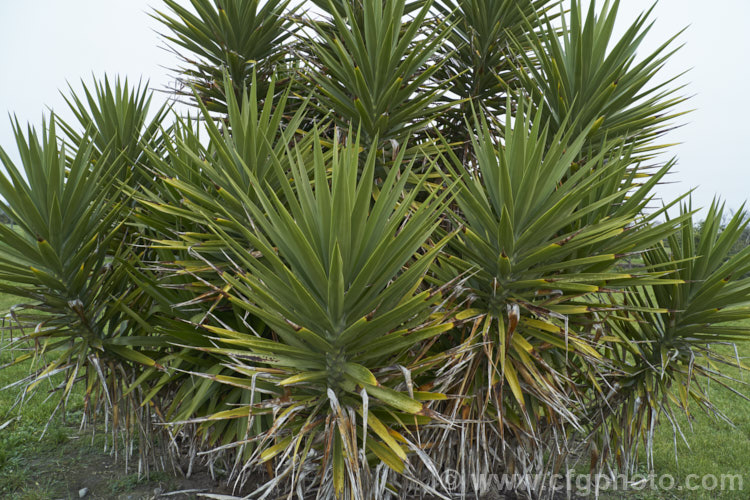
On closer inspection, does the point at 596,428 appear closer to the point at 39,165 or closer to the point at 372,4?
the point at 372,4

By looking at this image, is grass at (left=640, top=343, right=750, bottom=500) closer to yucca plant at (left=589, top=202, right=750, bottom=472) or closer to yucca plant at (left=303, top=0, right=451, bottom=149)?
yucca plant at (left=589, top=202, right=750, bottom=472)

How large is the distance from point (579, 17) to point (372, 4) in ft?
3.96

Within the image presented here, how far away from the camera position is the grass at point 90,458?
131 inches

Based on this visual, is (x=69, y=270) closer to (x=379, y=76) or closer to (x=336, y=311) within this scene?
(x=336, y=311)

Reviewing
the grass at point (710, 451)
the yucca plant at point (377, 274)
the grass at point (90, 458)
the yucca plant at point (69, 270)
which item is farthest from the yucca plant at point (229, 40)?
the grass at point (710, 451)

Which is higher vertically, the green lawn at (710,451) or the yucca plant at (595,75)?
the yucca plant at (595,75)

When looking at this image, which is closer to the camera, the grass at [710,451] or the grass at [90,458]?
the grass at [90,458]

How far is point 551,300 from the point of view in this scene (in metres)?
2.29

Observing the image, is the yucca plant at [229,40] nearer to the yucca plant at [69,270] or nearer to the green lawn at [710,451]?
the yucca plant at [69,270]

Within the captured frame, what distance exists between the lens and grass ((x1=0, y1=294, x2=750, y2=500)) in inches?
131

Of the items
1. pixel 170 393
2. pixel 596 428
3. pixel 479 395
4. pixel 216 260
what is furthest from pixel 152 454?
pixel 596 428

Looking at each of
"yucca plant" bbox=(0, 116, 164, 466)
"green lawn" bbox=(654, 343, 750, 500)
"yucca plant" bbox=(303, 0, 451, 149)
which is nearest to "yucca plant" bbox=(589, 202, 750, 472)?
"green lawn" bbox=(654, 343, 750, 500)

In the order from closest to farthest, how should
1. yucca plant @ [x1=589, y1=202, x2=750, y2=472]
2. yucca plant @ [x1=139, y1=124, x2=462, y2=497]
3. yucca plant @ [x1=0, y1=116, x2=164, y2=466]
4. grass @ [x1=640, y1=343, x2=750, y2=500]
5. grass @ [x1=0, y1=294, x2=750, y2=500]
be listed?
1. yucca plant @ [x1=139, y1=124, x2=462, y2=497]
2. yucca plant @ [x1=0, y1=116, x2=164, y2=466]
3. yucca plant @ [x1=589, y1=202, x2=750, y2=472]
4. grass @ [x1=0, y1=294, x2=750, y2=500]
5. grass @ [x1=640, y1=343, x2=750, y2=500]

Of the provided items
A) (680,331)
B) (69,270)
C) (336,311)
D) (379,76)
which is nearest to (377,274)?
(336,311)
